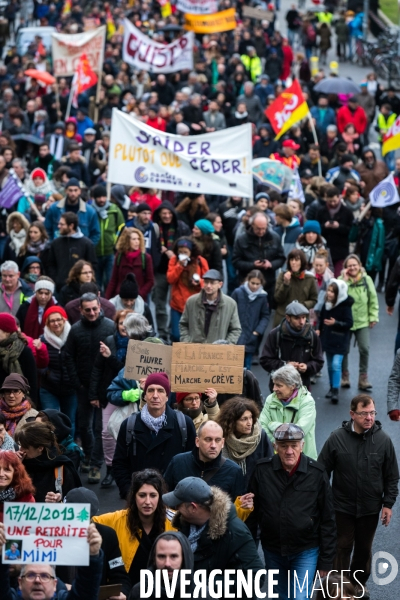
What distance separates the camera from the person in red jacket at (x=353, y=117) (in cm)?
2305

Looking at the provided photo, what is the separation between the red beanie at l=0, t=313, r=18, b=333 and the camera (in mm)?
9758

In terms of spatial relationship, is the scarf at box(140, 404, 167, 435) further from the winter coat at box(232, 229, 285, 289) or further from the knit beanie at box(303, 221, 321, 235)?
the knit beanie at box(303, 221, 321, 235)

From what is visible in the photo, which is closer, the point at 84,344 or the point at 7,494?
the point at 7,494

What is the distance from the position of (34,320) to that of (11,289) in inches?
26.5

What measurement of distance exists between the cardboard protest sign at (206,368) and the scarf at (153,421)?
711 mm

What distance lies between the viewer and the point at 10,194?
1534cm

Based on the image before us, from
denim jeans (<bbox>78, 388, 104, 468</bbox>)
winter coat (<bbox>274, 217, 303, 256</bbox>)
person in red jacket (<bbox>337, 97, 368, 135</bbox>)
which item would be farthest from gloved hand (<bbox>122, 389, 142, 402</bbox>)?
person in red jacket (<bbox>337, 97, 368, 135</bbox>)

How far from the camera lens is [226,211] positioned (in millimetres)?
15539

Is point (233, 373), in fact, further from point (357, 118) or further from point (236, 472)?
point (357, 118)

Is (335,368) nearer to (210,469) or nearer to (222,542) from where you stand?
(210,469)

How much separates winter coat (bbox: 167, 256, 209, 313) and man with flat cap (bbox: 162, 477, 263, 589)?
6216 millimetres

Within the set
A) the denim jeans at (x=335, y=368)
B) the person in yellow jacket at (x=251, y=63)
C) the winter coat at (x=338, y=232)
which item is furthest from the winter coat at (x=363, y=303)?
the person in yellow jacket at (x=251, y=63)

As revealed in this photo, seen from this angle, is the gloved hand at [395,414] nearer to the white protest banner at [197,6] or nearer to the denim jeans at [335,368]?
the denim jeans at [335,368]

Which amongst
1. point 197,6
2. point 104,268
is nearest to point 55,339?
point 104,268
